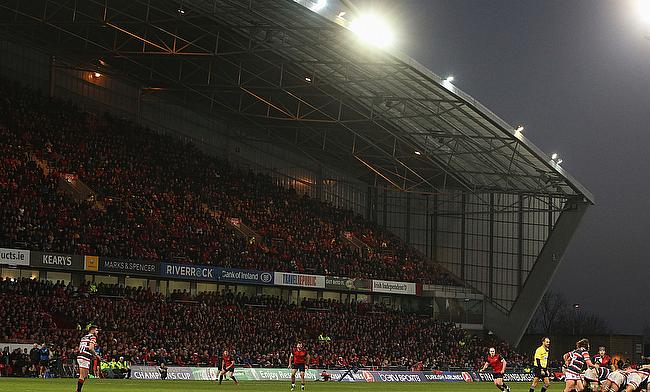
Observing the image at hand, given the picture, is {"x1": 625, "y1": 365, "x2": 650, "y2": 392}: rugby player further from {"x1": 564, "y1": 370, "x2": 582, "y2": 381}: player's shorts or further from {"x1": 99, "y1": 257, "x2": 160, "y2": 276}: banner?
{"x1": 99, "y1": 257, "x2": 160, "y2": 276}: banner

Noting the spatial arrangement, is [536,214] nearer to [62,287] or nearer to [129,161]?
[129,161]

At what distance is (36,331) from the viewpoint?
52469mm

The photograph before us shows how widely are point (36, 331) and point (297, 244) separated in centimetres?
2617

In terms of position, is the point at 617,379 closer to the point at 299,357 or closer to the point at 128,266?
the point at 299,357

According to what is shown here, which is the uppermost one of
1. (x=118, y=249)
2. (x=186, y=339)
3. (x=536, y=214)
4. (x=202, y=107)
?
(x=202, y=107)

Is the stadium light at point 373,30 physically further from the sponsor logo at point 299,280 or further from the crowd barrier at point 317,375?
the sponsor logo at point 299,280

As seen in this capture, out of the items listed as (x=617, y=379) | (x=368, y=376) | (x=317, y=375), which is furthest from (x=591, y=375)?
(x=368, y=376)

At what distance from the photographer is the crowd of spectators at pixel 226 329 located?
2120 inches

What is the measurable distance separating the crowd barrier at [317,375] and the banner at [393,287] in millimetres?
10247

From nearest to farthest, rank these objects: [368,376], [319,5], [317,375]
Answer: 1. [319,5]
2. [317,375]
3. [368,376]

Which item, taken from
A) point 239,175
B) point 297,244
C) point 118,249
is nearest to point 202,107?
point 239,175

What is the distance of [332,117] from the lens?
73.8 m

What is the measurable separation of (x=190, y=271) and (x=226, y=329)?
4549 mm

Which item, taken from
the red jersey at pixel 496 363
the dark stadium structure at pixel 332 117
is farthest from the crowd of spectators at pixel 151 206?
the red jersey at pixel 496 363
